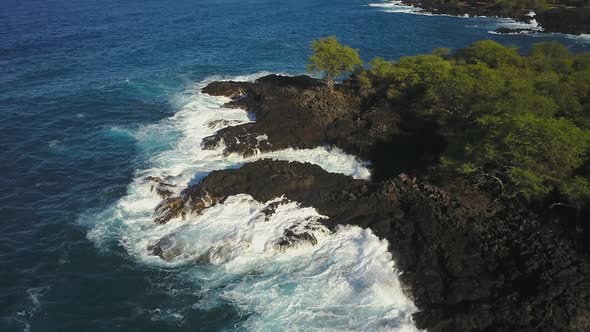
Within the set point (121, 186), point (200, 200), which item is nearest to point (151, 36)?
point (121, 186)

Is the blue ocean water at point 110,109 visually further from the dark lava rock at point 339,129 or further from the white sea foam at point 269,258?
the dark lava rock at point 339,129

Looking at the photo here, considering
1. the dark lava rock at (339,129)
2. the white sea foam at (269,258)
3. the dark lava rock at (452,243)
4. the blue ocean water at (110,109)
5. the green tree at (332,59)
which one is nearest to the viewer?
the dark lava rock at (452,243)

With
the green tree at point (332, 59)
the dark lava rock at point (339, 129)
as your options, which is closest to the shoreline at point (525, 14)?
the green tree at point (332, 59)

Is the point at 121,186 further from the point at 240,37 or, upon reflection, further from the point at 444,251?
the point at 240,37

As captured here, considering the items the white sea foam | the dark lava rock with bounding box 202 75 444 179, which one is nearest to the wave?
the dark lava rock with bounding box 202 75 444 179

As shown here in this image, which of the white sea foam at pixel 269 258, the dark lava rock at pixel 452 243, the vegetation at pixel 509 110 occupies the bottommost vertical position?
the white sea foam at pixel 269 258

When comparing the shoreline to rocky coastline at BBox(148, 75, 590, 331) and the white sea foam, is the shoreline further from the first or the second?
the white sea foam
